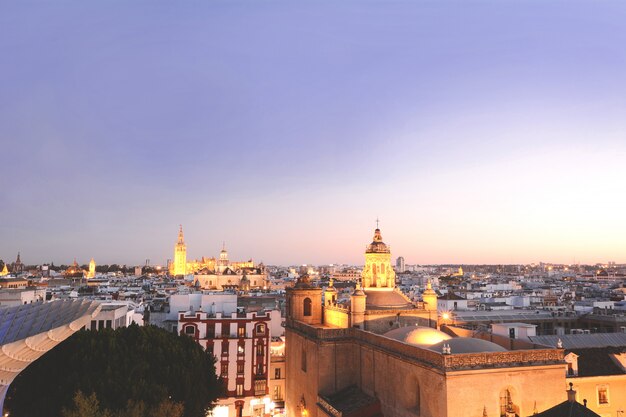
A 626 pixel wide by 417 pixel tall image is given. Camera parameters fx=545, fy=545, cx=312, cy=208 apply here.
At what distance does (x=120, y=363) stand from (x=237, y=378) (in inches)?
849

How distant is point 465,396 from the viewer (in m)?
25.8

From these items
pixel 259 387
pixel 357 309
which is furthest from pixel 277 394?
pixel 357 309

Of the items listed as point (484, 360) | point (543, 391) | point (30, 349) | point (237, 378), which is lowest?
point (237, 378)

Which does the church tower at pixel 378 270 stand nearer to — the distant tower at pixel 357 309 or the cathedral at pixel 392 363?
the cathedral at pixel 392 363

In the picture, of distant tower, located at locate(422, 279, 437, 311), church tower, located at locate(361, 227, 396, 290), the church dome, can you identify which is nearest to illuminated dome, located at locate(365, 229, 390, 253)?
church tower, located at locate(361, 227, 396, 290)

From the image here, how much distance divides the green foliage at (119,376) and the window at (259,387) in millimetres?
16988

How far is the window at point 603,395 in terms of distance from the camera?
31.0m

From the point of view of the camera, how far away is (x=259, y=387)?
154 ft

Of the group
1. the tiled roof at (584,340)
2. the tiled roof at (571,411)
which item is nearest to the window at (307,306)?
the tiled roof at (584,340)

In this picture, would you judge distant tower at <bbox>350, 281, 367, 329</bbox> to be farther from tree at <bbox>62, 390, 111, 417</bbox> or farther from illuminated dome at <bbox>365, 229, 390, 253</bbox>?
tree at <bbox>62, 390, 111, 417</bbox>

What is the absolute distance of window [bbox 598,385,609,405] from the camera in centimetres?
3095

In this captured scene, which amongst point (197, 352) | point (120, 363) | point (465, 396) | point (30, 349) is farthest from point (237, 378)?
point (30, 349)

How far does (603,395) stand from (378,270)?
17.6 m

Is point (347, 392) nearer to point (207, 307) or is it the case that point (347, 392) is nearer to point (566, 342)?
point (566, 342)
